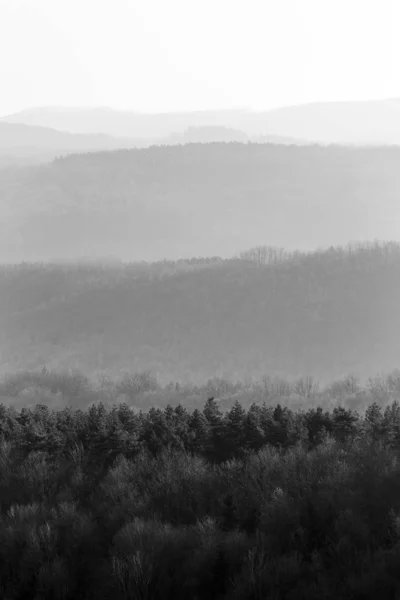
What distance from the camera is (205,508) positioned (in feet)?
81.9

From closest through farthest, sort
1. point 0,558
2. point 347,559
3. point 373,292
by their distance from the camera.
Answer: point 347,559
point 0,558
point 373,292

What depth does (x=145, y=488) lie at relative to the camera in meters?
27.0

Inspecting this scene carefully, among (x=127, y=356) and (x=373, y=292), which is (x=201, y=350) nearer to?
(x=127, y=356)

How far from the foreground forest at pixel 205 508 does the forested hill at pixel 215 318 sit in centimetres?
7069

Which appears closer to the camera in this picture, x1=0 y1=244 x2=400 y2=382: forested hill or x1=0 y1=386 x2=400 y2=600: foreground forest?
x1=0 y1=386 x2=400 y2=600: foreground forest

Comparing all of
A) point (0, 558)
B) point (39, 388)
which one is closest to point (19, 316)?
point (39, 388)

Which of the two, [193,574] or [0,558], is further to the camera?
[0,558]

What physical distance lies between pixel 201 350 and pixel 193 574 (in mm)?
97720

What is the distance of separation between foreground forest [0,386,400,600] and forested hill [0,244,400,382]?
70.7 metres

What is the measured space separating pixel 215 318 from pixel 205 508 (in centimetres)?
10539

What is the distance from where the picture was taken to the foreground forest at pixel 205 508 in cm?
2034

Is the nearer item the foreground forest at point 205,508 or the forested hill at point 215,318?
the foreground forest at point 205,508

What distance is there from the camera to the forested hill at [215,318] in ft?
369

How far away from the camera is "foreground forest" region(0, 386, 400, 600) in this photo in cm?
2034
